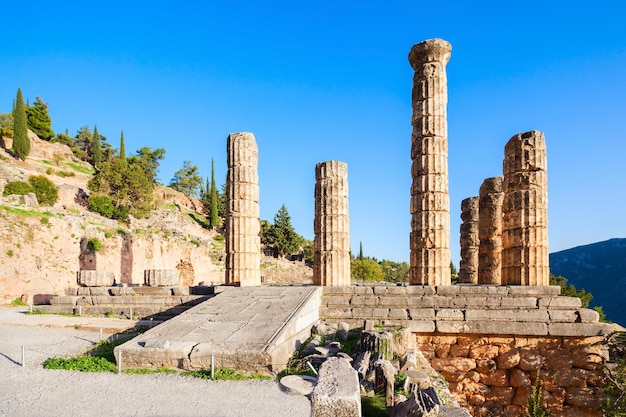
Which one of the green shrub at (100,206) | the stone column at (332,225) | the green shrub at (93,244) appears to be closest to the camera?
the stone column at (332,225)

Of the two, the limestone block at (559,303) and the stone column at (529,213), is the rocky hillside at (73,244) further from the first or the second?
the limestone block at (559,303)

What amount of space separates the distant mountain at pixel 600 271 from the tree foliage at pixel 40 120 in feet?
296

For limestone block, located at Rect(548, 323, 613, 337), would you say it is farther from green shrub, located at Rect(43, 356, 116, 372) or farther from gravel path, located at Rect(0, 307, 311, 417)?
green shrub, located at Rect(43, 356, 116, 372)

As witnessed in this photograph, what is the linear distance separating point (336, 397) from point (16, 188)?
34.9 metres

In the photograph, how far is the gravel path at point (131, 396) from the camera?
14.4ft

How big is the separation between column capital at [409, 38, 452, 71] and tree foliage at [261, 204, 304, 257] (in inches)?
1448

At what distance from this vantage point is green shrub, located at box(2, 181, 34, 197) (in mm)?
29672

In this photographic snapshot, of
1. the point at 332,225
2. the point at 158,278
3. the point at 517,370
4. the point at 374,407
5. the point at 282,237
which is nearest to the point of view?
the point at 374,407

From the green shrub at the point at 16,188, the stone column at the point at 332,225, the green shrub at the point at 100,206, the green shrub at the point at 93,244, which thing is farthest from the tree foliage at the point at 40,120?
the stone column at the point at 332,225

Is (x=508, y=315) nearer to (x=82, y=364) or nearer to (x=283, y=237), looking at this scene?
(x=82, y=364)

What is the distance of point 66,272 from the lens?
20.3 m

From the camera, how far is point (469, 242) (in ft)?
60.2

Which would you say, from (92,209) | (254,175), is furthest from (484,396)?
(92,209)

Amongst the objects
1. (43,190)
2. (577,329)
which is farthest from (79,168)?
(577,329)
